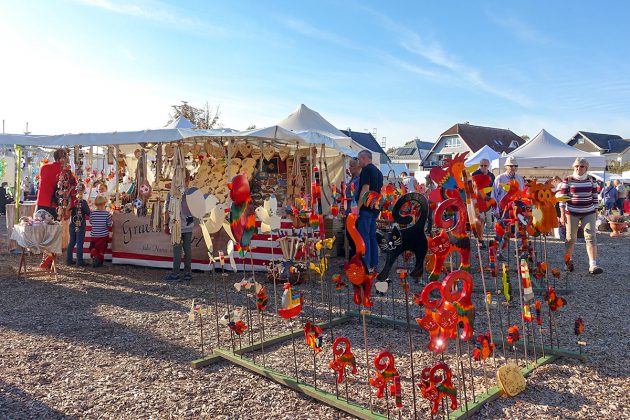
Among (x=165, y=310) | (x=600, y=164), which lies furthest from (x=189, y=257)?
(x=600, y=164)

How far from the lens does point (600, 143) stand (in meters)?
54.5

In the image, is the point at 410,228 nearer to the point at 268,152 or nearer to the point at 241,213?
the point at 241,213

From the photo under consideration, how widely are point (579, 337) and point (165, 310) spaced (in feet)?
13.0

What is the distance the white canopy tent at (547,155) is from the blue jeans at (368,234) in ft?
21.1

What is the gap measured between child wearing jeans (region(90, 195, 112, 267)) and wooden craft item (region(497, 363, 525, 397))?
640 cm

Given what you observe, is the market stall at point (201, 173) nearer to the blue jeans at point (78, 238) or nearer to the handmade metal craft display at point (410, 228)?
the blue jeans at point (78, 238)

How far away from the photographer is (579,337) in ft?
13.4

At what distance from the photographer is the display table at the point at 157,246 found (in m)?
7.00

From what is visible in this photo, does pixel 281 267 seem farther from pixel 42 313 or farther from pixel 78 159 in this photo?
pixel 78 159

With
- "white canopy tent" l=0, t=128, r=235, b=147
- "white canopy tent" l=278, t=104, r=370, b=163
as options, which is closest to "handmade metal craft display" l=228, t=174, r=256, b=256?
"white canopy tent" l=0, t=128, r=235, b=147

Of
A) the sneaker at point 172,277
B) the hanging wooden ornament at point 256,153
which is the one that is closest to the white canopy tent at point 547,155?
the hanging wooden ornament at point 256,153

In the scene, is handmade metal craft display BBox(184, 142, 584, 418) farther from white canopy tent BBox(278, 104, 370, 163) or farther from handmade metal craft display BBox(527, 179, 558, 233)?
white canopy tent BBox(278, 104, 370, 163)

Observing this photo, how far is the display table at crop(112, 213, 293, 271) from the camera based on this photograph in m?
7.00

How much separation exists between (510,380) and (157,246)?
578 cm
